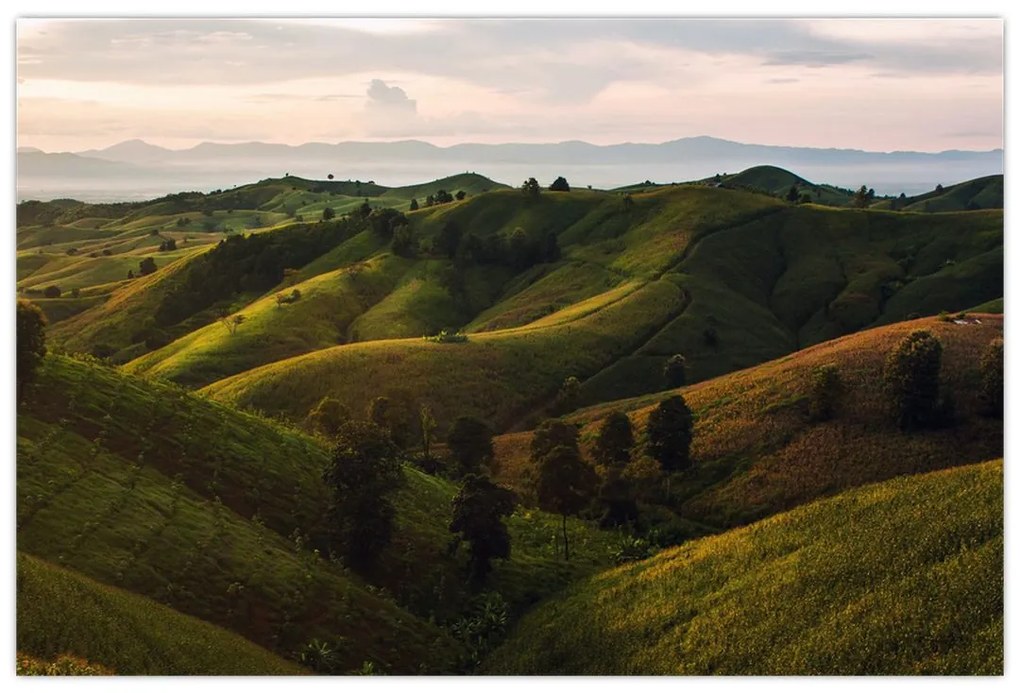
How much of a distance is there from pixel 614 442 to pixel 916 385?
55.8 ft

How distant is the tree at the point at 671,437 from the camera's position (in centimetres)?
4375

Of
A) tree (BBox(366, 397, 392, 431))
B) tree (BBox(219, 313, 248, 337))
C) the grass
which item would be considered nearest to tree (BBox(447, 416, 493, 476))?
tree (BBox(366, 397, 392, 431))

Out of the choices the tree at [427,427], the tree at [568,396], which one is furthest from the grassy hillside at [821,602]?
the tree at [568,396]

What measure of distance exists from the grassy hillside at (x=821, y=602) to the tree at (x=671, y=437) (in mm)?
13308

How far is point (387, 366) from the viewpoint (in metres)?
69.6

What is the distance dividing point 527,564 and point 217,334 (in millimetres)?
73165

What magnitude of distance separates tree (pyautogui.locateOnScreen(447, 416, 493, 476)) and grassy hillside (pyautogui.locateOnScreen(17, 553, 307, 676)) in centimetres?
2551

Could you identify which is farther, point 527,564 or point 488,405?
point 488,405

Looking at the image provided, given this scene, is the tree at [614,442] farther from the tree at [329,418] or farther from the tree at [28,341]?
the tree at [28,341]

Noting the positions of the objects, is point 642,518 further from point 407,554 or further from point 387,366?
point 387,366

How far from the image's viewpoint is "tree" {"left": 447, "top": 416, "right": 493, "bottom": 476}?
5003 centimetres

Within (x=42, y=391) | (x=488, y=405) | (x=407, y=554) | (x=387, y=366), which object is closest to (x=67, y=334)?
(x=387, y=366)

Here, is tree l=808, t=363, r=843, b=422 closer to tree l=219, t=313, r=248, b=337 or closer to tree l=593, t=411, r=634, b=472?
tree l=593, t=411, r=634, b=472

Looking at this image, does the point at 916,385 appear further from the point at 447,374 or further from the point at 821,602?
the point at 447,374
